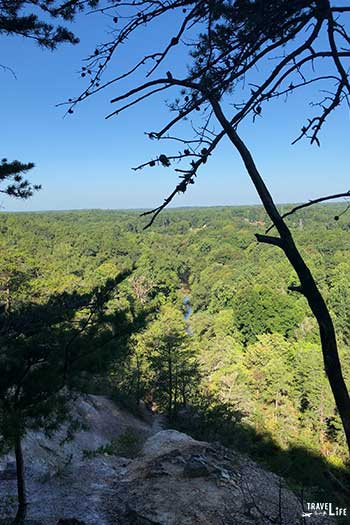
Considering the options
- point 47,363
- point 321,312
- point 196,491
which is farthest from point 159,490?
point 321,312

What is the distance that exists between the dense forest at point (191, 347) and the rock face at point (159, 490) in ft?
3.70

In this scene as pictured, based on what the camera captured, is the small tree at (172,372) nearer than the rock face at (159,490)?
No

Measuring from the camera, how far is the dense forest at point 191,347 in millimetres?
3533

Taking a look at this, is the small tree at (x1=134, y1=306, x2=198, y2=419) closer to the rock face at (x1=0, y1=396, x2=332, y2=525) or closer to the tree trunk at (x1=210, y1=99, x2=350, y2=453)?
the rock face at (x1=0, y1=396, x2=332, y2=525)

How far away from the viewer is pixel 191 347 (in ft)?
64.1

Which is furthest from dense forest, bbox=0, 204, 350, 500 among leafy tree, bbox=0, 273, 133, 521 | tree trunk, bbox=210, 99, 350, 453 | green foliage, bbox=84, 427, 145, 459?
green foliage, bbox=84, 427, 145, 459

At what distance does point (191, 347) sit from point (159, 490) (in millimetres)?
14068

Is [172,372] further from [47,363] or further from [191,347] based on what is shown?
[47,363]

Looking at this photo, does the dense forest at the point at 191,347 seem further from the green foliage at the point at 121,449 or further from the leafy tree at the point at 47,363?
the green foliage at the point at 121,449

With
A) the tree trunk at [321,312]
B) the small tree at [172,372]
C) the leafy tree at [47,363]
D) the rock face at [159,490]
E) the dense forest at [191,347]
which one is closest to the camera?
the tree trunk at [321,312]

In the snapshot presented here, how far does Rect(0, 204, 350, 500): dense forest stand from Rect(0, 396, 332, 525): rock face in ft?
3.70

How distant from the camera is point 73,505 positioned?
539 cm

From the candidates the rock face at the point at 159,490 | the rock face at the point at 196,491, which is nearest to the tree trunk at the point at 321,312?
the rock face at the point at 159,490

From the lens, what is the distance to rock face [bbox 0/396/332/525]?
495 cm
